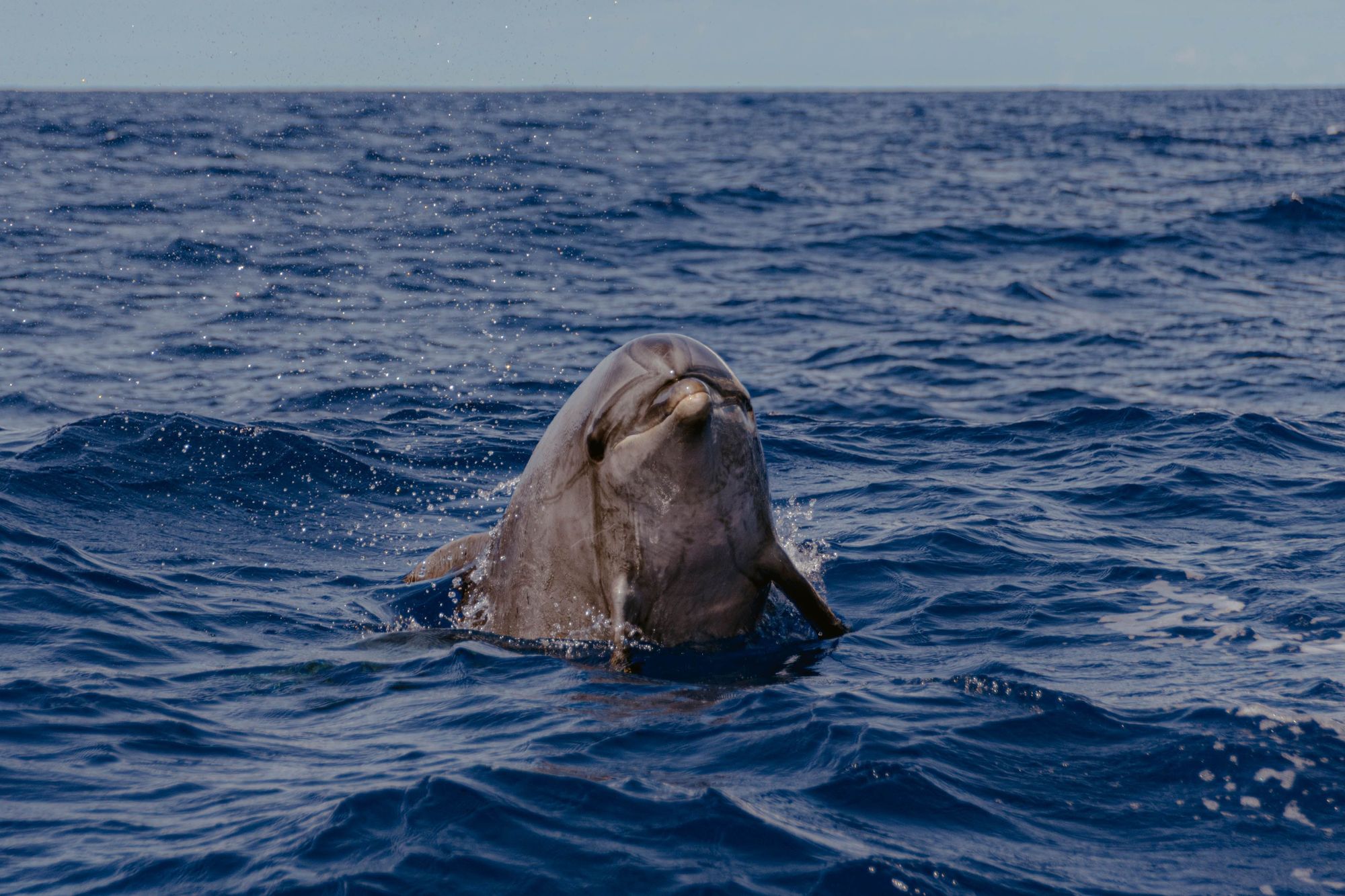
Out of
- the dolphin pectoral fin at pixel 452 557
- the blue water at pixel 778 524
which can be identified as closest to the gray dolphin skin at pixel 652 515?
the blue water at pixel 778 524

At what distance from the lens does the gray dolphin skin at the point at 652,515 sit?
27.8 ft

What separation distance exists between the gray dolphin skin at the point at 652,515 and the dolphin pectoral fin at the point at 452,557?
0.96 meters

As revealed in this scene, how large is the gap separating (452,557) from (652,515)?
110 inches

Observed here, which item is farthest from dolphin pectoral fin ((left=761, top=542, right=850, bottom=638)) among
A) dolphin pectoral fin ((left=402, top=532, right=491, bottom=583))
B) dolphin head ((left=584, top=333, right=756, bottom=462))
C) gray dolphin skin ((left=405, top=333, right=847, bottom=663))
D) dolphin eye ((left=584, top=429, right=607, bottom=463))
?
dolphin pectoral fin ((left=402, top=532, right=491, bottom=583))

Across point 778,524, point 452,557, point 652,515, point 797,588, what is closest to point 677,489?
point 652,515

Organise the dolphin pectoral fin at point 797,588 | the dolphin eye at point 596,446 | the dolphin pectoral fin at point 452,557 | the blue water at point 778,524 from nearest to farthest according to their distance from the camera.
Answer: the blue water at point 778,524
the dolphin eye at point 596,446
the dolphin pectoral fin at point 797,588
the dolphin pectoral fin at point 452,557

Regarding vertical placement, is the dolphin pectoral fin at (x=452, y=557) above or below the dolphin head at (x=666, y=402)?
below

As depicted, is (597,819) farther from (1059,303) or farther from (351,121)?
(351,121)

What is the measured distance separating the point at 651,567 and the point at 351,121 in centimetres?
6802

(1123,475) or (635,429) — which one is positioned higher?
(635,429)

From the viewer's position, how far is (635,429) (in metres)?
8.52

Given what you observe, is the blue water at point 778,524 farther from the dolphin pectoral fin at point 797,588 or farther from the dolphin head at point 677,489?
the dolphin head at point 677,489

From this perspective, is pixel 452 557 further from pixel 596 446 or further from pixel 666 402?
pixel 666 402

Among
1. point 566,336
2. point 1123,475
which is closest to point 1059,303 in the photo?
point 566,336
